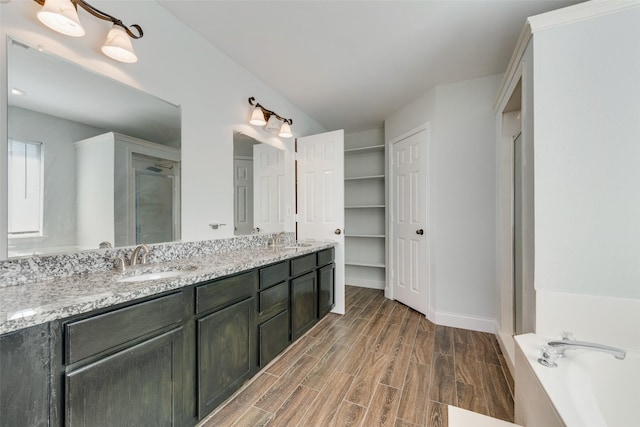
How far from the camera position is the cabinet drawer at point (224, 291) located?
4.33 ft

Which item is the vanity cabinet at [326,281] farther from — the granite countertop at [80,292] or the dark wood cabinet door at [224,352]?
the granite countertop at [80,292]

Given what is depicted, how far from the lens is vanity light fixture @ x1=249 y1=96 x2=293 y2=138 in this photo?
7.77 feet

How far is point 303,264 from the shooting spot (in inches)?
89.5

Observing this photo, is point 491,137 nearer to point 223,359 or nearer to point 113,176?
point 223,359

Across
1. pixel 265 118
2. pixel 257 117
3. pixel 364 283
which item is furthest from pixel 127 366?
pixel 364 283

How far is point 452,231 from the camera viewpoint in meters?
2.70

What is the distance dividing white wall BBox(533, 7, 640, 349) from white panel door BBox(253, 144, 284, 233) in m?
2.16

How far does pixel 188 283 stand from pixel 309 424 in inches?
40.1

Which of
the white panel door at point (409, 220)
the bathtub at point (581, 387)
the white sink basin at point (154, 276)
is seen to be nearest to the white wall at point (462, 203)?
the white panel door at point (409, 220)

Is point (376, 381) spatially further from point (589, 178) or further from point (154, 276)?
point (589, 178)

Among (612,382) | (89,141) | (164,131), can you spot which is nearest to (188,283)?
(89,141)

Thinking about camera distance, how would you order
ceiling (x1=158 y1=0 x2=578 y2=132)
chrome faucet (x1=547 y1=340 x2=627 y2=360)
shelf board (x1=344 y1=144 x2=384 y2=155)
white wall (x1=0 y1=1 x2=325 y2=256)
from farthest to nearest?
shelf board (x1=344 y1=144 x2=384 y2=155), ceiling (x1=158 y1=0 x2=578 y2=132), white wall (x1=0 y1=1 x2=325 y2=256), chrome faucet (x1=547 y1=340 x2=627 y2=360)

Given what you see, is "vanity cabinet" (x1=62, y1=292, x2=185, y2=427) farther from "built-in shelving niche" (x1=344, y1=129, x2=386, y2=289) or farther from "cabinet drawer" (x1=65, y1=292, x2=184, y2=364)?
"built-in shelving niche" (x1=344, y1=129, x2=386, y2=289)

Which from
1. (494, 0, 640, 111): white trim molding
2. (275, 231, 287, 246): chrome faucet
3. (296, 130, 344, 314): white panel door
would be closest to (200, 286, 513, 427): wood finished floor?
(296, 130, 344, 314): white panel door
